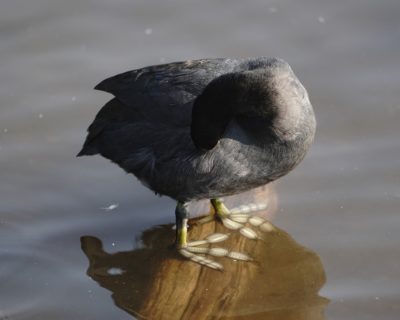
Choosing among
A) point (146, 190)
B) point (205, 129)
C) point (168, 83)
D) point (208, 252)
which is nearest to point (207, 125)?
point (205, 129)

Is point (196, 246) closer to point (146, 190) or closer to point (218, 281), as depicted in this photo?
point (218, 281)

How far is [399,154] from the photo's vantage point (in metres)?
4.95

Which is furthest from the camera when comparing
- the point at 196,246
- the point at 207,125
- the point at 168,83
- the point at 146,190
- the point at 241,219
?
the point at 146,190

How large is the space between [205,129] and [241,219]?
78 centimetres

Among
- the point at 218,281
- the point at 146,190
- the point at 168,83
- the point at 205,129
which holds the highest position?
the point at 168,83

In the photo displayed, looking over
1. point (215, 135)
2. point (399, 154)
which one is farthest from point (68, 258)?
point (399, 154)

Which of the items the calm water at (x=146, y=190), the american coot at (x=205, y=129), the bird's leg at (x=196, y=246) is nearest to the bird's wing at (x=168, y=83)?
the american coot at (x=205, y=129)

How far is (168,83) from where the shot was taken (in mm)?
4398

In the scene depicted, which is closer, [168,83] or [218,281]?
[218,281]

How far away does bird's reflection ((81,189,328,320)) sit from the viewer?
3.87 meters

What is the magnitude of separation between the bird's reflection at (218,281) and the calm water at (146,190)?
0.04 feet

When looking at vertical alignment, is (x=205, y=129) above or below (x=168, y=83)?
below

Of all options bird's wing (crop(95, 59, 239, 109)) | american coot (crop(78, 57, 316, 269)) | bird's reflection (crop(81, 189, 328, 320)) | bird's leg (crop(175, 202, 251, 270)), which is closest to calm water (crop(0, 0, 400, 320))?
bird's reflection (crop(81, 189, 328, 320))

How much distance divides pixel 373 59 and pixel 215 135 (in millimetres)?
1989
